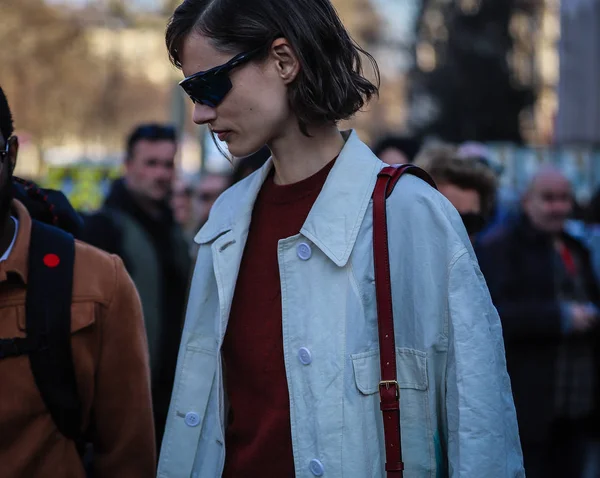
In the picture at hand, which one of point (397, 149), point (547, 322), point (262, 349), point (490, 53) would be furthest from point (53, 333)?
point (490, 53)

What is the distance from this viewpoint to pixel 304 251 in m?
2.47

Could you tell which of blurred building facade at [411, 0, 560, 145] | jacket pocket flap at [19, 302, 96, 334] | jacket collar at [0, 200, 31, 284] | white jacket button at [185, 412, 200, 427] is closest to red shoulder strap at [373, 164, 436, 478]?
white jacket button at [185, 412, 200, 427]

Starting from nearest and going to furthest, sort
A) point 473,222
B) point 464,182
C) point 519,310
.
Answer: point 473,222 < point 464,182 < point 519,310

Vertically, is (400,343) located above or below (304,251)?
below

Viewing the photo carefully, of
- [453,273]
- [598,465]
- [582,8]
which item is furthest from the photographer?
[582,8]

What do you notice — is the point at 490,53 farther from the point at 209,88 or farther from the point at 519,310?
the point at 209,88

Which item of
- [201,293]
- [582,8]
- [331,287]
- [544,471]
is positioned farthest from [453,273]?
[582,8]

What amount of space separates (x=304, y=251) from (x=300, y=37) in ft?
1.71

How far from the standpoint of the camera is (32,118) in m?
32.7

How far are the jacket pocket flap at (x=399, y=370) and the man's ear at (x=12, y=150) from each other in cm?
105

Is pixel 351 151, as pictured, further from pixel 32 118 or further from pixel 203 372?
pixel 32 118

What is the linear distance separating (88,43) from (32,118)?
131 inches

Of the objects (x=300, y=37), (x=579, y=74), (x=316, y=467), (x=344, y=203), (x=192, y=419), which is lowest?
(x=316, y=467)

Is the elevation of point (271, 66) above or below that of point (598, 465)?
above
